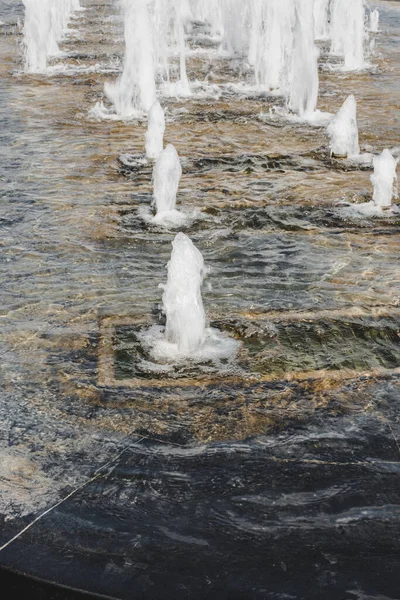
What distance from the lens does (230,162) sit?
36.8 feet

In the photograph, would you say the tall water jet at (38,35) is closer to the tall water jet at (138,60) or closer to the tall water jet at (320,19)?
the tall water jet at (138,60)

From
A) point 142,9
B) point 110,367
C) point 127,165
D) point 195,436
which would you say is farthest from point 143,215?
point 142,9

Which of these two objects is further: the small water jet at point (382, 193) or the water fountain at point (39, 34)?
the water fountain at point (39, 34)

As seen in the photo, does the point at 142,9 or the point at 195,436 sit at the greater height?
the point at 142,9

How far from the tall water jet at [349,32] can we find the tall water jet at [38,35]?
5.99m

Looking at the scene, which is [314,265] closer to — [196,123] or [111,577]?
[111,577]

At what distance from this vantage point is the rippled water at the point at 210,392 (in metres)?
4.24

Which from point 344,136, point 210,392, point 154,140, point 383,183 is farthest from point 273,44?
point 210,392

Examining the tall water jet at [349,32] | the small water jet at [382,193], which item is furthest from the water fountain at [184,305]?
the tall water jet at [349,32]

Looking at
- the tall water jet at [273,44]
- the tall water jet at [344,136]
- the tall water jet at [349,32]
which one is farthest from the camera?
the tall water jet at [349,32]

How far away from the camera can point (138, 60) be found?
15.5m

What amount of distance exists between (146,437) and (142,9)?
11.9 m

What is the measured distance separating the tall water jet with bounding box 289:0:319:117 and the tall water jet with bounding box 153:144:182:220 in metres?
4.97

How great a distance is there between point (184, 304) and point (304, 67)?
9.41 metres
